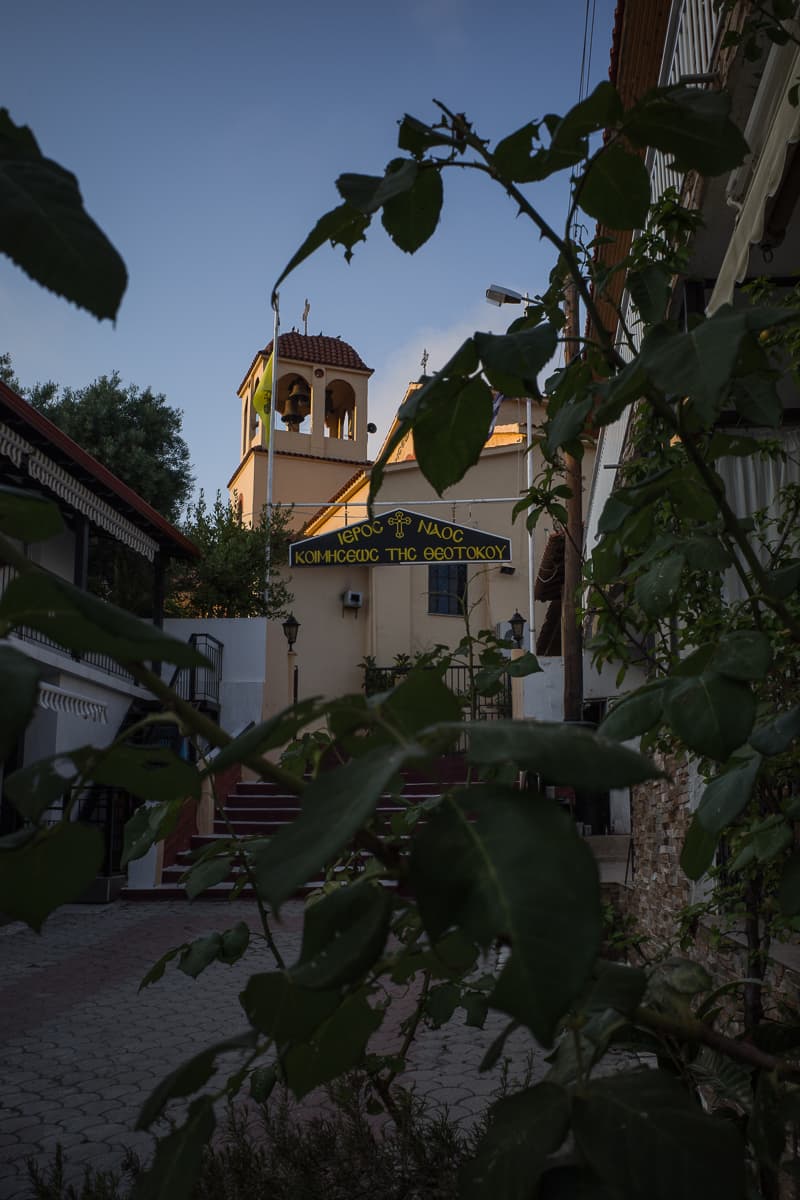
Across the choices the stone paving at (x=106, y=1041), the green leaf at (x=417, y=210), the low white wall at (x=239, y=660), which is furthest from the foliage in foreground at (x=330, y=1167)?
the low white wall at (x=239, y=660)

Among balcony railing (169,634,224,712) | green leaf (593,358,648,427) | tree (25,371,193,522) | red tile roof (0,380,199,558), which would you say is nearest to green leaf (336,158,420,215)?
green leaf (593,358,648,427)

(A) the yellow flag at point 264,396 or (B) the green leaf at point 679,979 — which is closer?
(B) the green leaf at point 679,979

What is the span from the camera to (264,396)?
83.4 ft

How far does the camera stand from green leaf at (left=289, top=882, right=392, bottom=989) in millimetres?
503

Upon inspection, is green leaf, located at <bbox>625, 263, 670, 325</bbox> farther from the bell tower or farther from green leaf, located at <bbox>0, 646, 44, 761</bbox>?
the bell tower

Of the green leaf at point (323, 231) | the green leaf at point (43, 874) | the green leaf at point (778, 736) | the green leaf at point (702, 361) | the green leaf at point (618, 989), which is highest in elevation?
the green leaf at point (323, 231)

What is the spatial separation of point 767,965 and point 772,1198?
5.79 feet

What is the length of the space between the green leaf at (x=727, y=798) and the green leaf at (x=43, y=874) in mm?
602

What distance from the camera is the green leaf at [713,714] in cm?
87

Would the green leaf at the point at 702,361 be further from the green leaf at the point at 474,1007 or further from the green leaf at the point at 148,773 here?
the green leaf at the point at 474,1007

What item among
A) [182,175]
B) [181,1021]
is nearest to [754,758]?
[182,175]

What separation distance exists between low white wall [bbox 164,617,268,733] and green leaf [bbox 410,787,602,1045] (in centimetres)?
1697

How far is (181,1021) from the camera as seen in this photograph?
6.20 m

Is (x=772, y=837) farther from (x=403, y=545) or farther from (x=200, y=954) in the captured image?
(x=403, y=545)
